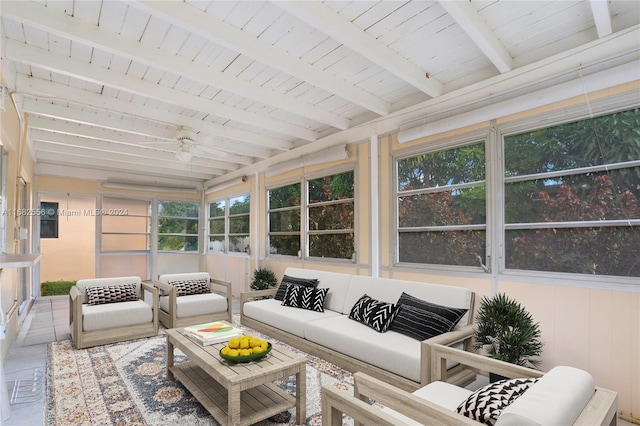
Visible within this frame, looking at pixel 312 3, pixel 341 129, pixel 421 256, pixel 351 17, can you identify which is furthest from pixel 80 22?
pixel 421 256

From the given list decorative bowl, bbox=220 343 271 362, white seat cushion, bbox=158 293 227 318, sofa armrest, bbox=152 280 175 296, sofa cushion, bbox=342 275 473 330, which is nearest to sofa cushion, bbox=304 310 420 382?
sofa cushion, bbox=342 275 473 330

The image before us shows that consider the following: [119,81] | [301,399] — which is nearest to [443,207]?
[301,399]

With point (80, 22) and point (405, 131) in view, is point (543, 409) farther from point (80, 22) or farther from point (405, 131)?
point (80, 22)

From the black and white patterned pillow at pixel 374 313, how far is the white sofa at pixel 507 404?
128cm

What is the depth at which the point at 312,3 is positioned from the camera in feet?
7.49

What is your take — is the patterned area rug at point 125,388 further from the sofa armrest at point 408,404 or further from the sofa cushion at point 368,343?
the sofa armrest at point 408,404

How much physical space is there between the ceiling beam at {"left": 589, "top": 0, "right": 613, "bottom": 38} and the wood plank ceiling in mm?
12

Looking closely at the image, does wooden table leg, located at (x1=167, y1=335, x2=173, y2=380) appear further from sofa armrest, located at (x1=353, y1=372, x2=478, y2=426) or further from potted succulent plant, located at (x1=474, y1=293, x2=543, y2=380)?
potted succulent plant, located at (x1=474, y1=293, x2=543, y2=380)

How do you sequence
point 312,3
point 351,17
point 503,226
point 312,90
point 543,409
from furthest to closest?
point 312,90
point 503,226
point 351,17
point 312,3
point 543,409

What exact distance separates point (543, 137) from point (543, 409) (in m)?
2.57

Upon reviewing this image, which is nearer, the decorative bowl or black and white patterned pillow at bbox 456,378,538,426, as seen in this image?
black and white patterned pillow at bbox 456,378,538,426

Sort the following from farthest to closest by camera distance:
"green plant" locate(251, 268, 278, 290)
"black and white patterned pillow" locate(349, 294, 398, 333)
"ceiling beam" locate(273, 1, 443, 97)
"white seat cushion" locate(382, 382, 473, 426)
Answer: "green plant" locate(251, 268, 278, 290) → "black and white patterned pillow" locate(349, 294, 398, 333) → "ceiling beam" locate(273, 1, 443, 97) → "white seat cushion" locate(382, 382, 473, 426)

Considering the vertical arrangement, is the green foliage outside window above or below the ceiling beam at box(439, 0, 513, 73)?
below

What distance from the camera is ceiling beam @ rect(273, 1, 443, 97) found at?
2260 millimetres
